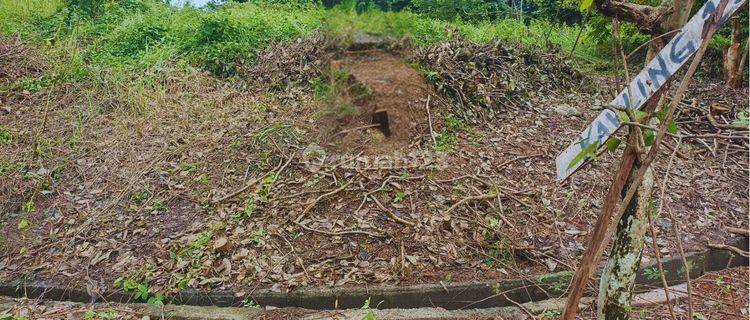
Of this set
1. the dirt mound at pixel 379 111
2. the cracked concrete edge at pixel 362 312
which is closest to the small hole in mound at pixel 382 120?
the dirt mound at pixel 379 111

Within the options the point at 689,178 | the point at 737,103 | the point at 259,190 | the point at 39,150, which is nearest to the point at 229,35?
the point at 39,150

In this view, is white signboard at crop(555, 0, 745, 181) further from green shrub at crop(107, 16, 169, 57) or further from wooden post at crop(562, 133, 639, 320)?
green shrub at crop(107, 16, 169, 57)

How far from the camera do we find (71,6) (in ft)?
22.6

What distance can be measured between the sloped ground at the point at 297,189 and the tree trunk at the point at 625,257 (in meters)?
1.26

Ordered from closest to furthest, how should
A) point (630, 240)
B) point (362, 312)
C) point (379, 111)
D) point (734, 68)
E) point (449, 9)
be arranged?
point (630, 240) < point (362, 312) < point (379, 111) < point (734, 68) < point (449, 9)

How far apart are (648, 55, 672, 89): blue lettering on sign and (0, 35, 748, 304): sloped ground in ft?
5.98

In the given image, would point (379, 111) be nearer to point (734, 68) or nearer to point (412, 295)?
point (412, 295)

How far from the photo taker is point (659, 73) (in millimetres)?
1569

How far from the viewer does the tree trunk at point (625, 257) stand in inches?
66.8

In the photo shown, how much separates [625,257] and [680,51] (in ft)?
2.46

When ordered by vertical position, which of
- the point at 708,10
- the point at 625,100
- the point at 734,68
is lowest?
the point at 734,68

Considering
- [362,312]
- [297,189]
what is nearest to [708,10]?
[362,312]

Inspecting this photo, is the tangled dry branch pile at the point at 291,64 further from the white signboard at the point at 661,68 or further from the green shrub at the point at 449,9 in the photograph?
the green shrub at the point at 449,9

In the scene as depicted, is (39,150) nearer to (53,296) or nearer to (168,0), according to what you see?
(53,296)
